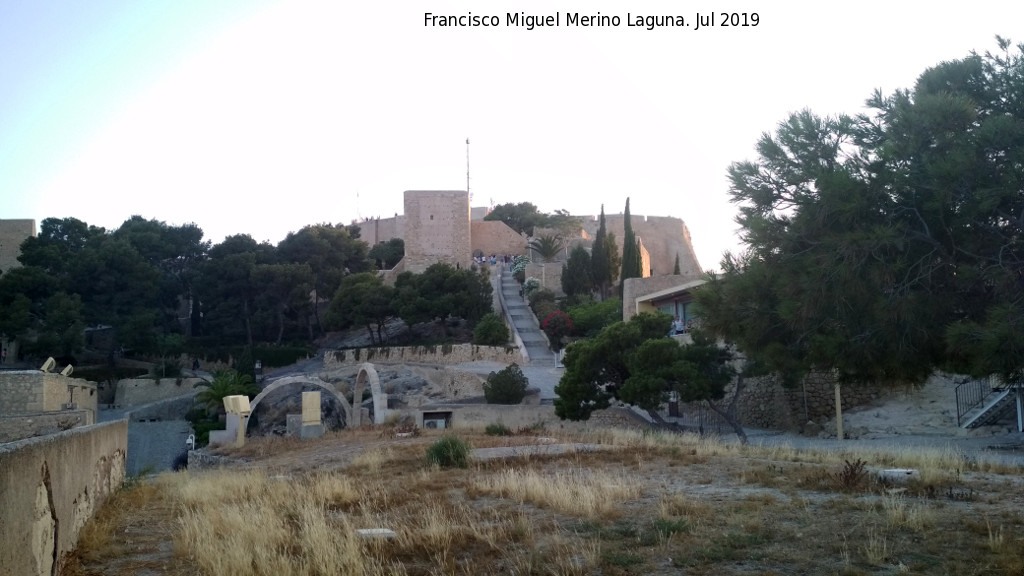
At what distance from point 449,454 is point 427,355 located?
29.6 meters

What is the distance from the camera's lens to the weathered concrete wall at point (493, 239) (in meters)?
69.1

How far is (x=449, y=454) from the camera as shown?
40.5 feet

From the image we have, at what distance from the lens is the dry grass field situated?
229 inches

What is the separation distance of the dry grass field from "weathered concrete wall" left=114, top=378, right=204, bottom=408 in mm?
34388

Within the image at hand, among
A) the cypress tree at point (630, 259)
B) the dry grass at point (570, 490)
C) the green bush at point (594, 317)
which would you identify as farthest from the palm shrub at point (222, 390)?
the dry grass at point (570, 490)

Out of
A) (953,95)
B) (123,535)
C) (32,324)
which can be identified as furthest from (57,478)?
(32,324)

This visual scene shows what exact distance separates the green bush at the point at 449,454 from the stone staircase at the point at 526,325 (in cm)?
2689

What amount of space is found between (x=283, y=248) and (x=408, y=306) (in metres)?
14.8

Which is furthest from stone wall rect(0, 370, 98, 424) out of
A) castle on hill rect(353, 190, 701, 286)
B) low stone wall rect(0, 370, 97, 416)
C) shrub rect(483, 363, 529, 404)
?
castle on hill rect(353, 190, 701, 286)

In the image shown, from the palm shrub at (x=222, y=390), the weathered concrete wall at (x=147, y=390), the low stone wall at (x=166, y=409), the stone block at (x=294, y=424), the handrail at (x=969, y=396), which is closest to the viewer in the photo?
the handrail at (x=969, y=396)

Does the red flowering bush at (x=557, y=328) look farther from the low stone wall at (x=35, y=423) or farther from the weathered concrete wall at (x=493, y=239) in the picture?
the weathered concrete wall at (x=493, y=239)

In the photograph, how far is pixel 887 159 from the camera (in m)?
6.84

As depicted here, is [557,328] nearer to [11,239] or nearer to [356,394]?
[356,394]

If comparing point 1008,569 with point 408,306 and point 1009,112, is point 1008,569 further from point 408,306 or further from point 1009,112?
point 408,306
